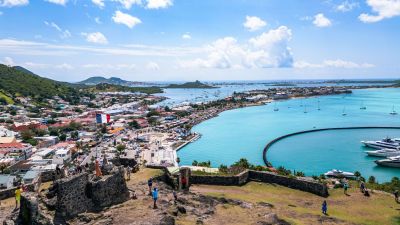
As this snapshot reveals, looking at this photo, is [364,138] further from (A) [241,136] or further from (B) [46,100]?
(B) [46,100]

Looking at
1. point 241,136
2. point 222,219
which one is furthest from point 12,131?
point 222,219

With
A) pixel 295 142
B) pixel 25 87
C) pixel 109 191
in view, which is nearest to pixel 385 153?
pixel 295 142

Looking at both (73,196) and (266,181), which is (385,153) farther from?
(73,196)

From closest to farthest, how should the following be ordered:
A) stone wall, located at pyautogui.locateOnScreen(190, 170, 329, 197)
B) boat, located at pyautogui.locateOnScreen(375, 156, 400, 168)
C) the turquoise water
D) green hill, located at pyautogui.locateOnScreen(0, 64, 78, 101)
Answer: stone wall, located at pyautogui.locateOnScreen(190, 170, 329, 197), boat, located at pyautogui.locateOnScreen(375, 156, 400, 168), the turquoise water, green hill, located at pyautogui.locateOnScreen(0, 64, 78, 101)

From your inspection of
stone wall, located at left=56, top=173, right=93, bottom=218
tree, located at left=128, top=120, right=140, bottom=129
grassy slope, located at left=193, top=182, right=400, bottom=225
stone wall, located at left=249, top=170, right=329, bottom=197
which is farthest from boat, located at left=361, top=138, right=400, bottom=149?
stone wall, located at left=56, top=173, right=93, bottom=218

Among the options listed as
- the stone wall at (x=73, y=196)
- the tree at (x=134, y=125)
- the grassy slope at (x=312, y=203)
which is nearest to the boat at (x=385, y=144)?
the grassy slope at (x=312, y=203)

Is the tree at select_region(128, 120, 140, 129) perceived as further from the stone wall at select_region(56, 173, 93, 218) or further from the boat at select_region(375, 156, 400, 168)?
the stone wall at select_region(56, 173, 93, 218)
